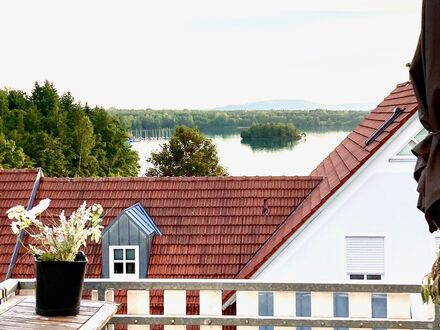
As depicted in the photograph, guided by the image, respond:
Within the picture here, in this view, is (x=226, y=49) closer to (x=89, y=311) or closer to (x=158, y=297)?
(x=158, y=297)

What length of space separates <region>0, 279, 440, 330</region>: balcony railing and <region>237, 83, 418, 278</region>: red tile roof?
6.12m

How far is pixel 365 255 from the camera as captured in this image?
1055 cm

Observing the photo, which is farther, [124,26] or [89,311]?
[124,26]

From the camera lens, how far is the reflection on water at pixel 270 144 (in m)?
40.3

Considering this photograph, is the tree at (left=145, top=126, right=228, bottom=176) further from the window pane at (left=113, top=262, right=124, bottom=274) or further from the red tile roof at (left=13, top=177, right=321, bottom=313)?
the window pane at (left=113, top=262, right=124, bottom=274)

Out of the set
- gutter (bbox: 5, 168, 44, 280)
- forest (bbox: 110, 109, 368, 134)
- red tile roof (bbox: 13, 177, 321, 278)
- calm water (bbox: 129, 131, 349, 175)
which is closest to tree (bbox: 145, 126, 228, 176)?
calm water (bbox: 129, 131, 349, 175)

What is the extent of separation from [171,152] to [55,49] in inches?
714

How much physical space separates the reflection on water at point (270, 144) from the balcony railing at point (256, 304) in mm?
35220

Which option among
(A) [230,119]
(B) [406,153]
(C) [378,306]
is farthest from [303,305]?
(A) [230,119]

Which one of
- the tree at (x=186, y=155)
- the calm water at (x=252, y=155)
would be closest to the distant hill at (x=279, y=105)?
the calm water at (x=252, y=155)

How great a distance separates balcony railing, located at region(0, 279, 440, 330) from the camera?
3746 mm

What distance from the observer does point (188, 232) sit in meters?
12.0

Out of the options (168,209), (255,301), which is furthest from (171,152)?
(255,301)

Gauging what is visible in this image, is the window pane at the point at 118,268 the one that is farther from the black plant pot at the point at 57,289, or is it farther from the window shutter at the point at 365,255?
the black plant pot at the point at 57,289
